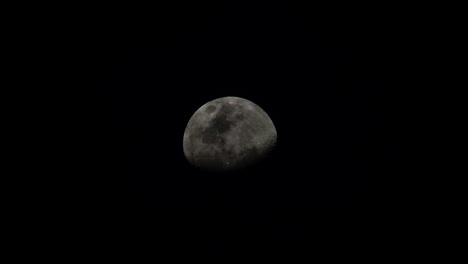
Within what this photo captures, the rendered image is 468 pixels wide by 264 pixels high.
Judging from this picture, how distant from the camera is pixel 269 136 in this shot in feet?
18.9

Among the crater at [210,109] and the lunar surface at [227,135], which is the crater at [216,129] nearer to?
the lunar surface at [227,135]

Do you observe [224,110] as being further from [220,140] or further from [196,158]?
[196,158]

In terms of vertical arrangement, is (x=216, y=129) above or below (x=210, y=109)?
below

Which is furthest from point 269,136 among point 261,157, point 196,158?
point 196,158

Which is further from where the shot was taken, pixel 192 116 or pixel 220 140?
pixel 192 116

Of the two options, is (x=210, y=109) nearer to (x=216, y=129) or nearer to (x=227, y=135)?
(x=216, y=129)

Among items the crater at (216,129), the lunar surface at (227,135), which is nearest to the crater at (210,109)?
the lunar surface at (227,135)

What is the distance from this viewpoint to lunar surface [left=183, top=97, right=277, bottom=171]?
5391 millimetres

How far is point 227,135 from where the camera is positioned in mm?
5438

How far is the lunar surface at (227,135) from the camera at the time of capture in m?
5.39

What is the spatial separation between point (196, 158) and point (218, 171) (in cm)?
44

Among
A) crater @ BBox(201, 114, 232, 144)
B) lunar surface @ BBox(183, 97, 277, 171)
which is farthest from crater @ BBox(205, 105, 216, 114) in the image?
crater @ BBox(201, 114, 232, 144)

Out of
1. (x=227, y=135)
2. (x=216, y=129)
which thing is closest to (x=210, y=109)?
(x=216, y=129)

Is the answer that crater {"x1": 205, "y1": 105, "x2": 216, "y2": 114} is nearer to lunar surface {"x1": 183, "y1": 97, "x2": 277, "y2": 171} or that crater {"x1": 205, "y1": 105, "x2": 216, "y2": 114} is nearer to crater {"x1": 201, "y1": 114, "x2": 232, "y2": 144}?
lunar surface {"x1": 183, "y1": 97, "x2": 277, "y2": 171}
